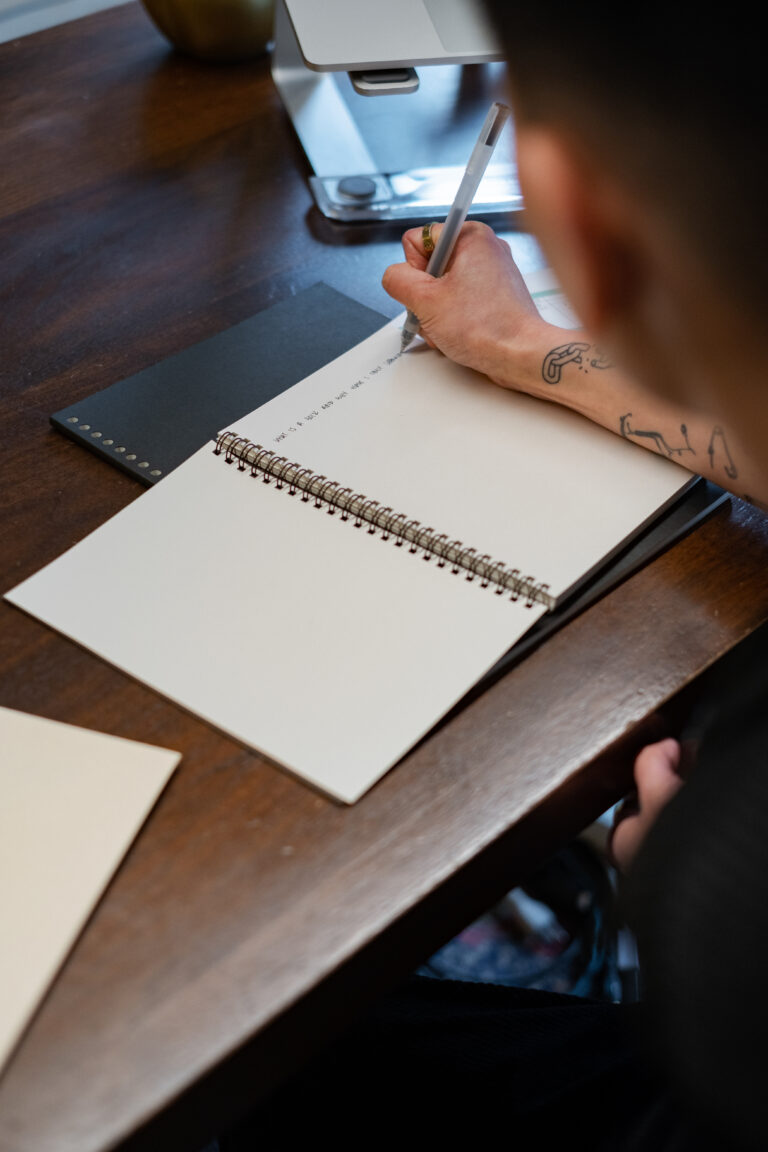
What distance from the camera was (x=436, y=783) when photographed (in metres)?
0.57

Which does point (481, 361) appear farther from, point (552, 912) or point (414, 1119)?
point (552, 912)

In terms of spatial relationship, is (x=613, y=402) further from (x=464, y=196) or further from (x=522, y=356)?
(x=464, y=196)

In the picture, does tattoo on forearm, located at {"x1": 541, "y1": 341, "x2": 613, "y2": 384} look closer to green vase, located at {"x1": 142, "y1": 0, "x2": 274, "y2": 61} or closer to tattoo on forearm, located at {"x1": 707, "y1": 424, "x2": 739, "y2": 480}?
tattoo on forearm, located at {"x1": 707, "y1": 424, "x2": 739, "y2": 480}

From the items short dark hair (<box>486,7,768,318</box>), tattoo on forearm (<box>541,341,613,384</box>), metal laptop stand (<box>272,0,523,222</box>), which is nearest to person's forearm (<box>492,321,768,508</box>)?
tattoo on forearm (<box>541,341,613,384</box>)

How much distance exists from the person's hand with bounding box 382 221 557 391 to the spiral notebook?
0.09ft

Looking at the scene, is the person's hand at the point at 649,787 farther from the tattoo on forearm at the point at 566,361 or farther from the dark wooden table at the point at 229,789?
the tattoo on forearm at the point at 566,361

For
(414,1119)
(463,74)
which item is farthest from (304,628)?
(463,74)

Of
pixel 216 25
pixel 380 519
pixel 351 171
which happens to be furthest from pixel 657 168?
pixel 216 25

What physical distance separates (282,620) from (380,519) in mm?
105

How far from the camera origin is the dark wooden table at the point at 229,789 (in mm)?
474

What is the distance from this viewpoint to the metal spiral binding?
0.65m

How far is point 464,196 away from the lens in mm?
819

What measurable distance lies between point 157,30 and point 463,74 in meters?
0.38

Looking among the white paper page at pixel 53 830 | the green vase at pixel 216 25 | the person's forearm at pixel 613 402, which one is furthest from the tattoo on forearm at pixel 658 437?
the green vase at pixel 216 25
